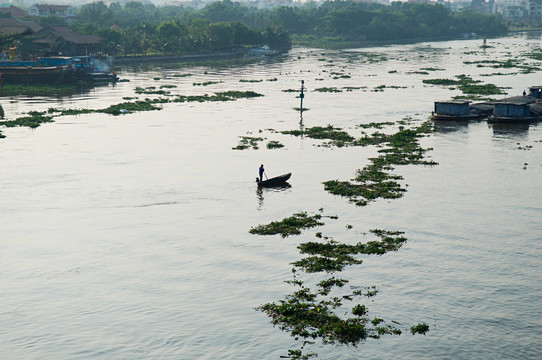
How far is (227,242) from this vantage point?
39.9 m

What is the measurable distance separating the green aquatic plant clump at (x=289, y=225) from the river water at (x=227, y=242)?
40.2 inches

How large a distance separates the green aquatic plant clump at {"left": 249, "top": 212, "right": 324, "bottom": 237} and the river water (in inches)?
40.2

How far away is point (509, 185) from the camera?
52.6 metres

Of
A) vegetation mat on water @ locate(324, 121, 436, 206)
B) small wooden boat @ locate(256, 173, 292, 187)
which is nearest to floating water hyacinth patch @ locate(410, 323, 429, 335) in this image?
vegetation mat on water @ locate(324, 121, 436, 206)

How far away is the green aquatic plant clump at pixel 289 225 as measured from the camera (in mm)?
41344

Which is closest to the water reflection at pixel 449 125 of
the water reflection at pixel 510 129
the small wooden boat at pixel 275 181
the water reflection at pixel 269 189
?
the water reflection at pixel 510 129

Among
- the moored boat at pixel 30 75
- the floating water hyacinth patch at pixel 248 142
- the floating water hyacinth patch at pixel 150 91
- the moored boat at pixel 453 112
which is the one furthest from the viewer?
the moored boat at pixel 30 75

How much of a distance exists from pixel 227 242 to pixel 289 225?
514 cm

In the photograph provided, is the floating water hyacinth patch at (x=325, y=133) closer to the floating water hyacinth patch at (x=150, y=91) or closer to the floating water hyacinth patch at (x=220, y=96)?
the floating water hyacinth patch at (x=220, y=96)

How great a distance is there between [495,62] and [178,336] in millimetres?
178159

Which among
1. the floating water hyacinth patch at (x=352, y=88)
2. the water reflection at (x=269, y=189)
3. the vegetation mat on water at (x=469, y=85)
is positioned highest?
the vegetation mat on water at (x=469, y=85)

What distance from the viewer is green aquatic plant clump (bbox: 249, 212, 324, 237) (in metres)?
41.3

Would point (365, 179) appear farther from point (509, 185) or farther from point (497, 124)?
point (497, 124)

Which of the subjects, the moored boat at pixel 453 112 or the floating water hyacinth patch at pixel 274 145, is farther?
the moored boat at pixel 453 112
